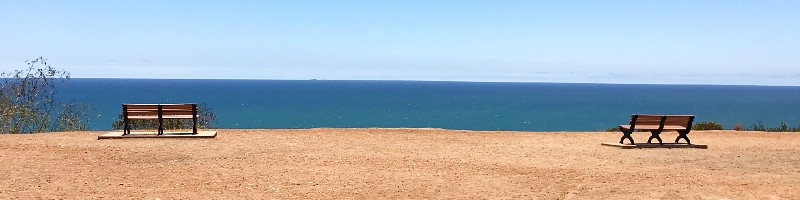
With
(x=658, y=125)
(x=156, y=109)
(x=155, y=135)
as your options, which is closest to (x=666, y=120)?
(x=658, y=125)

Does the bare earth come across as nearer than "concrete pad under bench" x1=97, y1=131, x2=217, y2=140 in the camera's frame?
Yes

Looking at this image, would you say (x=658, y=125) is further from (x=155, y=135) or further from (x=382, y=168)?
(x=155, y=135)

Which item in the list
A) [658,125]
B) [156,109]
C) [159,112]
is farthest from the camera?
[156,109]

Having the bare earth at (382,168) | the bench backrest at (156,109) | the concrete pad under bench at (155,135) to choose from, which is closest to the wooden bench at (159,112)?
the bench backrest at (156,109)

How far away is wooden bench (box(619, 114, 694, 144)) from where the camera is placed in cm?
1538

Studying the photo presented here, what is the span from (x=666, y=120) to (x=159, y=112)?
35.1ft

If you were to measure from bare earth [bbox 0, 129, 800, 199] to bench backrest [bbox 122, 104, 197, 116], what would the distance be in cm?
93

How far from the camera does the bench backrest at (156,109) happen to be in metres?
16.1

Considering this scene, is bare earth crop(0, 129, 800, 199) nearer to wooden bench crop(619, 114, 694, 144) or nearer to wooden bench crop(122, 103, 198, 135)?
wooden bench crop(619, 114, 694, 144)

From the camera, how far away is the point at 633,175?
1045 cm

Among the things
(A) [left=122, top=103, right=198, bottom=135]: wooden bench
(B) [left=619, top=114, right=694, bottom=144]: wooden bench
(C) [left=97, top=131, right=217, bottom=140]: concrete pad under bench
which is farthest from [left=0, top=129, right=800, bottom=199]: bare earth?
(A) [left=122, top=103, right=198, bottom=135]: wooden bench

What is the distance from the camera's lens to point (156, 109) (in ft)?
53.6

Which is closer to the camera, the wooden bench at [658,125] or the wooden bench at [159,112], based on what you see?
the wooden bench at [658,125]

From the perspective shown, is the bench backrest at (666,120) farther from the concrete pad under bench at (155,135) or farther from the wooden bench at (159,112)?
the wooden bench at (159,112)
